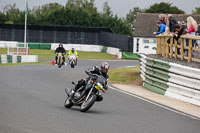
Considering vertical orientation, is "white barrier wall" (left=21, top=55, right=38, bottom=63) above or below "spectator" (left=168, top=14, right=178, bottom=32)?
below

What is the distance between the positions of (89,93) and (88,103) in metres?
0.29

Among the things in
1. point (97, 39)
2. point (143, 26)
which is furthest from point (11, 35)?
point (143, 26)

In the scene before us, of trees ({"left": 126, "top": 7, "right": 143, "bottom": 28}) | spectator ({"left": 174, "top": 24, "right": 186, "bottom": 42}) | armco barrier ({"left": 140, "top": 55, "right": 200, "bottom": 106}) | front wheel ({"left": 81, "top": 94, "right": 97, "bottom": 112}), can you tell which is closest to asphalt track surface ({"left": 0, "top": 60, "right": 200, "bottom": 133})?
front wheel ({"left": 81, "top": 94, "right": 97, "bottom": 112})

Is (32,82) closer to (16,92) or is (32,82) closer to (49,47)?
(16,92)

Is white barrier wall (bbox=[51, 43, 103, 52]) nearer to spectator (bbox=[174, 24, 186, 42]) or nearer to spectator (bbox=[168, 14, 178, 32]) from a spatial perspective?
spectator (bbox=[168, 14, 178, 32])

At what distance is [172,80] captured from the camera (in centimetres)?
1814

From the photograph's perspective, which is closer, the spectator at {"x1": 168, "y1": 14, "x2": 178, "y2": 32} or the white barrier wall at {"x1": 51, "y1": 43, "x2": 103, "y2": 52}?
the spectator at {"x1": 168, "y1": 14, "x2": 178, "y2": 32}

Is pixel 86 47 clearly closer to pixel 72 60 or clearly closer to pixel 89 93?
pixel 72 60

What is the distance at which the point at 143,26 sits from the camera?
7506 centimetres

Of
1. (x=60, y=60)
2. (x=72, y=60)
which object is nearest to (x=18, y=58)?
(x=60, y=60)

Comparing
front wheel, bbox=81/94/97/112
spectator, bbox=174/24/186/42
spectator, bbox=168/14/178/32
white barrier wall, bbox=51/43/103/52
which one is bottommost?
front wheel, bbox=81/94/97/112

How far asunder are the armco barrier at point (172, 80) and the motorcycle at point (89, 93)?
422 centimetres

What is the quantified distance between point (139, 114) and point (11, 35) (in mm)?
61120

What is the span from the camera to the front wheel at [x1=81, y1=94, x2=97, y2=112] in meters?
12.4
